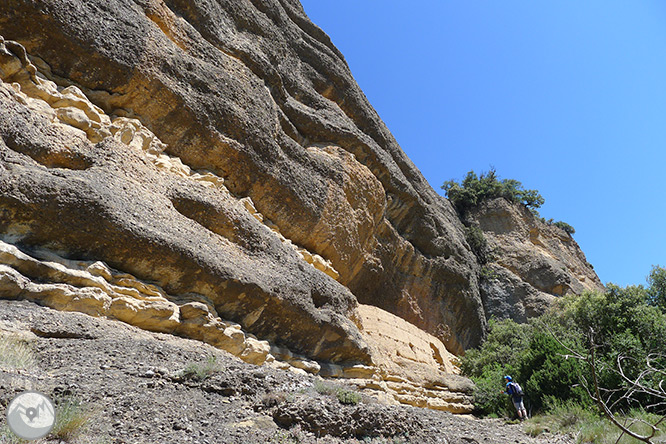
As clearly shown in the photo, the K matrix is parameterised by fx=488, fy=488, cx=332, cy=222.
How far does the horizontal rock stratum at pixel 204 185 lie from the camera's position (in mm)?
7141

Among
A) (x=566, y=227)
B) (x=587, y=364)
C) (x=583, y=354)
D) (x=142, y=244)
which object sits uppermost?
(x=566, y=227)

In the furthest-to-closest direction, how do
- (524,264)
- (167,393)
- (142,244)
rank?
(524,264) → (142,244) → (167,393)

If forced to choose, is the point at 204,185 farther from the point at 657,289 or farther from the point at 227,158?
the point at 657,289

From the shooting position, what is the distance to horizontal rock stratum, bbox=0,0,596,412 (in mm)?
7141

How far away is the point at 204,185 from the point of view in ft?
33.5

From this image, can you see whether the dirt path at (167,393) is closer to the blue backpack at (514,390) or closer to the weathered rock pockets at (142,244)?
the weathered rock pockets at (142,244)

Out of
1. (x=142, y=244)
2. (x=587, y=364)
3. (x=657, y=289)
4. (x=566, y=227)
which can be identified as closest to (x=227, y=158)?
(x=142, y=244)

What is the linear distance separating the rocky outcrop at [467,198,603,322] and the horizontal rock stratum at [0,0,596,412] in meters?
9.39

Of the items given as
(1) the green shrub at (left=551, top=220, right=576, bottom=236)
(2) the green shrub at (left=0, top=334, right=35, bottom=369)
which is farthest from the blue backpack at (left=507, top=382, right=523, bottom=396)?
(1) the green shrub at (left=551, top=220, right=576, bottom=236)

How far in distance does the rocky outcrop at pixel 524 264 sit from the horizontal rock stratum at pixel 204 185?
939cm

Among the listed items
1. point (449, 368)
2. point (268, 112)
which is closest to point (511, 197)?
point (449, 368)

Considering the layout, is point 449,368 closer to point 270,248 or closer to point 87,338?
point 270,248

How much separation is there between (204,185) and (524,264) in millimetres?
22034

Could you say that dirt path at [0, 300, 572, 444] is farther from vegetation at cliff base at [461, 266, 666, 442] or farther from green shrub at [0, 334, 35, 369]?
vegetation at cliff base at [461, 266, 666, 442]
